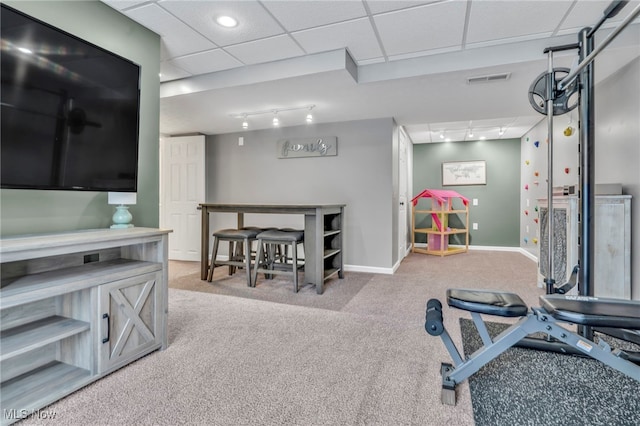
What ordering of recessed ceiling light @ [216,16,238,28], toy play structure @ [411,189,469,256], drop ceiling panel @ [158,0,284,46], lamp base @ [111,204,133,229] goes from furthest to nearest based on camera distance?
toy play structure @ [411,189,469,256] → recessed ceiling light @ [216,16,238,28] → drop ceiling panel @ [158,0,284,46] → lamp base @ [111,204,133,229]

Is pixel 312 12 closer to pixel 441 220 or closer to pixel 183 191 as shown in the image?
pixel 183 191

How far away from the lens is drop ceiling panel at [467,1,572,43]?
85.0 inches

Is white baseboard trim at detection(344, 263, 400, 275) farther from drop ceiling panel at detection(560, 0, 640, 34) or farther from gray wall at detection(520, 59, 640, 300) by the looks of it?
drop ceiling panel at detection(560, 0, 640, 34)

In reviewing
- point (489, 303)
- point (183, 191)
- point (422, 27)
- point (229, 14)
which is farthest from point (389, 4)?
point (183, 191)

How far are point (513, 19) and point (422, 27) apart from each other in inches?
25.3

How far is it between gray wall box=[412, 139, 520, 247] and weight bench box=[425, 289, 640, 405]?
5.42 m

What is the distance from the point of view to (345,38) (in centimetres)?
261

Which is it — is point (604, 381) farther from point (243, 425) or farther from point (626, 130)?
point (626, 130)

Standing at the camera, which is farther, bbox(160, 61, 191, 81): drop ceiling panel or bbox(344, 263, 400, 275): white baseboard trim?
bbox(344, 263, 400, 275): white baseboard trim

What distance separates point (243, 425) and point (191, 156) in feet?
16.2

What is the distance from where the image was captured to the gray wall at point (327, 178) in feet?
14.9

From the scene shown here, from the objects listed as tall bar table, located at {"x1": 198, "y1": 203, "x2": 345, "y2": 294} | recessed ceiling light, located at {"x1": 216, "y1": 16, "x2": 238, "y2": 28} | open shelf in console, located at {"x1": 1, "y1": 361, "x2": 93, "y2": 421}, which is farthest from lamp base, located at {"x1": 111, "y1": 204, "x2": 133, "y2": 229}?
tall bar table, located at {"x1": 198, "y1": 203, "x2": 345, "y2": 294}

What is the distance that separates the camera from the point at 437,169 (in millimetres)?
7000

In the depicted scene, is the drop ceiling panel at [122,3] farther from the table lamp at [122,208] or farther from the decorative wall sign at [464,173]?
the decorative wall sign at [464,173]
